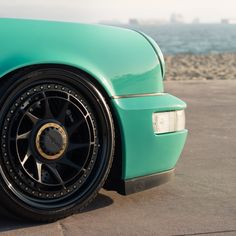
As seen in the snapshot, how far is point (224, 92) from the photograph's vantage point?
1082cm

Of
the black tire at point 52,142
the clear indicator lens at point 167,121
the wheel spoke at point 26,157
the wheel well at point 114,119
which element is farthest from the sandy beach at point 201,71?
the wheel spoke at point 26,157

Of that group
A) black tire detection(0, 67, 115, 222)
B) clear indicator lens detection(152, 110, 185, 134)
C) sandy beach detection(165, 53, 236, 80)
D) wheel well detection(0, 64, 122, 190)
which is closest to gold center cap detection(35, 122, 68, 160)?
black tire detection(0, 67, 115, 222)

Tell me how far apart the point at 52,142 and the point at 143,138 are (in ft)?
2.08

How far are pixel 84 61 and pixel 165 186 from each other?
4.38 ft

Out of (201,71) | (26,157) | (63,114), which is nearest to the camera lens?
(26,157)

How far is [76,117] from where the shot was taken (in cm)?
361

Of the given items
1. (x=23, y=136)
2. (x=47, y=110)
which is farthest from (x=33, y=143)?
(x=47, y=110)

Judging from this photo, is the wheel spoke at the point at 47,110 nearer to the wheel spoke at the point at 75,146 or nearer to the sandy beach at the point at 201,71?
the wheel spoke at the point at 75,146

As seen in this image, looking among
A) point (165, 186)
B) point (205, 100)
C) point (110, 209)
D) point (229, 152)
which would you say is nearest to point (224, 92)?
point (205, 100)

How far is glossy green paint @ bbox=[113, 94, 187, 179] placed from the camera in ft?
12.1

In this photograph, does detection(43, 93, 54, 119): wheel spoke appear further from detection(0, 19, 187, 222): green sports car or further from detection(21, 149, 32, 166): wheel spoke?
detection(21, 149, 32, 166): wheel spoke

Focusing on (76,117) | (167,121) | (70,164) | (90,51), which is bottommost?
(70,164)

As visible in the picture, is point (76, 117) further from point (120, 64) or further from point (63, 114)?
point (120, 64)

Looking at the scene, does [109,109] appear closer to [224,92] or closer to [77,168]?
[77,168]
